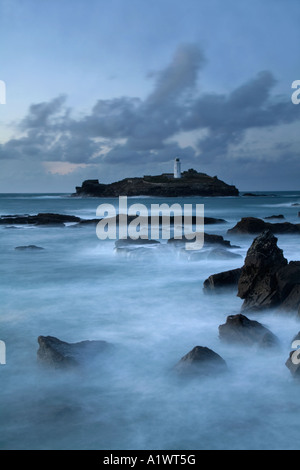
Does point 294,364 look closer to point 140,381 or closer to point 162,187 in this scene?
point 140,381

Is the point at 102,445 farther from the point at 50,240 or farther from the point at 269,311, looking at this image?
the point at 50,240

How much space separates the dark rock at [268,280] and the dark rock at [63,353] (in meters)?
3.12

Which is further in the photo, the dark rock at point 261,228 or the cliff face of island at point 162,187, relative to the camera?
the cliff face of island at point 162,187

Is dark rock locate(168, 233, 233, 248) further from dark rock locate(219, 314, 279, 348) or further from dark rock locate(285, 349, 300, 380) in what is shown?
dark rock locate(285, 349, 300, 380)

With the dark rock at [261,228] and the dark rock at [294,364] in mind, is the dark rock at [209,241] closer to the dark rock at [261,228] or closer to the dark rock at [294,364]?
the dark rock at [261,228]

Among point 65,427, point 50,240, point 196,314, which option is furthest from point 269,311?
point 50,240

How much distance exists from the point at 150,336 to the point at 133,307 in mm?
1789

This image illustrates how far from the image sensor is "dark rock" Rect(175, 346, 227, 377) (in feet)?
15.1

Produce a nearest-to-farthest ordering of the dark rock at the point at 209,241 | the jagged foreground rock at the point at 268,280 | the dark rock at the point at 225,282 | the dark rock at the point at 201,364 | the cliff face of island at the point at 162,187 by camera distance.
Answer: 1. the dark rock at the point at 201,364
2. the jagged foreground rock at the point at 268,280
3. the dark rock at the point at 225,282
4. the dark rock at the point at 209,241
5. the cliff face of island at the point at 162,187

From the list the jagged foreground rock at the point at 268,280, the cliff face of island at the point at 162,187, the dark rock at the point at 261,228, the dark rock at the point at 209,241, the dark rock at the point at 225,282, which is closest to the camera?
the jagged foreground rock at the point at 268,280

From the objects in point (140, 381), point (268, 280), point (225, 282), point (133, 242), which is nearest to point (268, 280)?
point (268, 280)

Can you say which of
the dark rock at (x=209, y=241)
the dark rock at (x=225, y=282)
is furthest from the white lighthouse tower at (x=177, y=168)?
the dark rock at (x=225, y=282)

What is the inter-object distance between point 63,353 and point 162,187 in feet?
372

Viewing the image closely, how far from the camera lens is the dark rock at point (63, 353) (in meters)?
4.84
